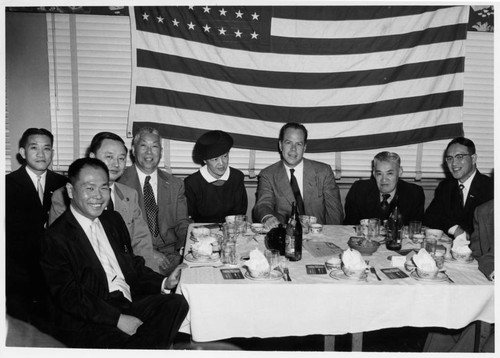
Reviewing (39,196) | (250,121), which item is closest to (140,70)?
(250,121)

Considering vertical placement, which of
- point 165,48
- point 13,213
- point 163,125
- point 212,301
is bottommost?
point 212,301

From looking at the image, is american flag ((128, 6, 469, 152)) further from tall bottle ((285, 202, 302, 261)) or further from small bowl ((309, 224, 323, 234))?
tall bottle ((285, 202, 302, 261))

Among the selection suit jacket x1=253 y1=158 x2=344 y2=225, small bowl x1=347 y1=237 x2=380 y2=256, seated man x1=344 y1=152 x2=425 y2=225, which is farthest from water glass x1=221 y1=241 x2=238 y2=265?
seated man x1=344 y1=152 x2=425 y2=225

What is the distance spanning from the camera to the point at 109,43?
443 cm

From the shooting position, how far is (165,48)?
4.26 metres

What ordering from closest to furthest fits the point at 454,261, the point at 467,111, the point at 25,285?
the point at 454,261 → the point at 25,285 → the point at 467,111

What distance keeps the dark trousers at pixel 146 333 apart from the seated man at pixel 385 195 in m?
2.13

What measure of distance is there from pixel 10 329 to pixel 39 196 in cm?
138

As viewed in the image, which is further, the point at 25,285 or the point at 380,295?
the point at 25,285

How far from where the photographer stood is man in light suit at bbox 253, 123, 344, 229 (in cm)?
395

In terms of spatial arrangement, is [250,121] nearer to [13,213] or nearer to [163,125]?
[163,125]

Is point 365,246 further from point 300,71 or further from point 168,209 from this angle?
point 300,71

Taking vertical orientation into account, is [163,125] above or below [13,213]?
above

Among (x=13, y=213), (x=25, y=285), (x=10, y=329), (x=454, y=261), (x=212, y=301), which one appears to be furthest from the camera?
(x=13, y=213)
